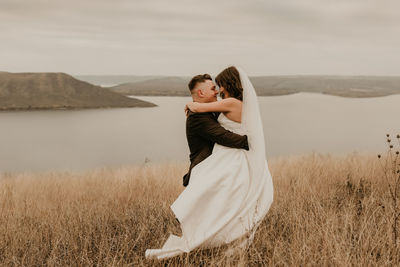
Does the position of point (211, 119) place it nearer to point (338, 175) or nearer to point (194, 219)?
point (194, 219)

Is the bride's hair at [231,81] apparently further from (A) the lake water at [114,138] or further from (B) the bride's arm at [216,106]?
(A) the lake water at [114,138]

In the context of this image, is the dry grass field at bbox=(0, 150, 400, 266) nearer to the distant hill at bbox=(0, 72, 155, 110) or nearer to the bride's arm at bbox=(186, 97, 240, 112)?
the bride's arm at bbox=(186, 97, 240, 112)

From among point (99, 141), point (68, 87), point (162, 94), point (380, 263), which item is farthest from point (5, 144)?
point (162, 94)

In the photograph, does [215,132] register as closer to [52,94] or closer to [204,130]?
[204,130]

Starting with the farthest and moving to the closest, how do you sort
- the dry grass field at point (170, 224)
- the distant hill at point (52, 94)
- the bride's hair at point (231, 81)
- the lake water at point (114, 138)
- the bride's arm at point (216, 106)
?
the distant hill at point (52, 94) → the lake water at point (114, 138) → the bride's hair at point (231, 81) → the bride's arm at point (216, 106) → the dry grass field at point (170, 224)

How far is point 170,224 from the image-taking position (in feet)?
15.7

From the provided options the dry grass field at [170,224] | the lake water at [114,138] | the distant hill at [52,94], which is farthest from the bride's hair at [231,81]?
the distant hill at [52,94]

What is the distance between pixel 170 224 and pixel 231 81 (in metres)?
2.05

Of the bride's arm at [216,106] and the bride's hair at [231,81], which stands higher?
the bride's hair at [231,81]

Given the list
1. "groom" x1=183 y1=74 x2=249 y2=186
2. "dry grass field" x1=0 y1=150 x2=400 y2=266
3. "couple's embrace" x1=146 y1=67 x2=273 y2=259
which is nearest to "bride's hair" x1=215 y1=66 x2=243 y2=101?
"couple's embrace" x1=146 y1=67 x2=273 y2=259

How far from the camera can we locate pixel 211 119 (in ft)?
12.1

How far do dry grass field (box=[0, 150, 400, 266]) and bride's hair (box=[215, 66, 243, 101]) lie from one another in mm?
1444

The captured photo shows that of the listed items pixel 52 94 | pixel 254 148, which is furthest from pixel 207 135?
pixel 52 94

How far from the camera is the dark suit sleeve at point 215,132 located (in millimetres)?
3611
